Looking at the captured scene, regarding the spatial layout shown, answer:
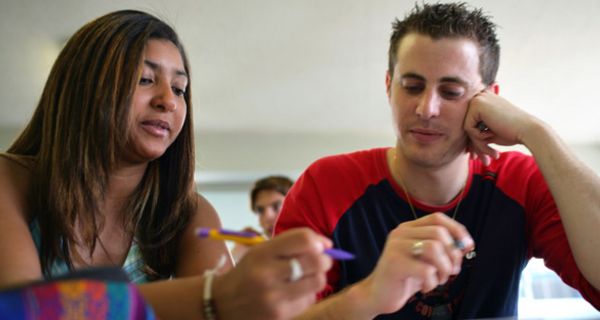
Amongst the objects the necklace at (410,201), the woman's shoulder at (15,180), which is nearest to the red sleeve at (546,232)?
the necklace at (410,201)

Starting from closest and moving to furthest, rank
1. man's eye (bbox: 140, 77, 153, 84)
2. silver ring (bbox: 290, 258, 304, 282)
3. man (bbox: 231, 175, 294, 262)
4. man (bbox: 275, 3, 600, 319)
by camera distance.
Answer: silver ring (bbox: 290, 258, 304, 282)
man's eye (bbox: 140, 77, 153, 84)
man (bbox: 275, 3, 600, 319)
man (bbox: 231, 175, 294, 262)

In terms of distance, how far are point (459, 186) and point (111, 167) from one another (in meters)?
0.75

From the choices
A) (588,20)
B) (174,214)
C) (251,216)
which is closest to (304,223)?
(174,214)

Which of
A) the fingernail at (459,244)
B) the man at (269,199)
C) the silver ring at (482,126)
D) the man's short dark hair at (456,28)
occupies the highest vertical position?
the man's short dark hair at (456,28)

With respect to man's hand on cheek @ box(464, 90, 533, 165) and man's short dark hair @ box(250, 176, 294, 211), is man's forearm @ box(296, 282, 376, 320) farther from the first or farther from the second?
man's short dark hair @ box(250, 176, 294, 211)

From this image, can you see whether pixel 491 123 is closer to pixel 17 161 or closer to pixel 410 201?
pixel 410 201

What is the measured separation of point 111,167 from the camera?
0.88 metres

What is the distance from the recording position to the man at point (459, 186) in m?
1.03

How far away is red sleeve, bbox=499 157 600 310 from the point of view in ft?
3.46

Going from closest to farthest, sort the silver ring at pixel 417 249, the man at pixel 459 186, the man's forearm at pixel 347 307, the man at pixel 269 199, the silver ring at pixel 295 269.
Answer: the silver ring at pixel 295 269, the silver ring at pixel 417 249, the man's forearm at pixel 347 307, the man at pixel 459 186, the man at pixel 269 199

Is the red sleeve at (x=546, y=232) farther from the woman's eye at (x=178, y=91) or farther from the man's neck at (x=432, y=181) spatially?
the woman's eye at (x=178, y=91)

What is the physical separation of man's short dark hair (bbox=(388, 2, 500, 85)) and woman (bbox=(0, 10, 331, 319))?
21.1 inches

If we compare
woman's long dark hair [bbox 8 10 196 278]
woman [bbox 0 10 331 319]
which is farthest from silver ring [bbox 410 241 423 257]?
woman's long dark hair [bbox 8 10 196 278]

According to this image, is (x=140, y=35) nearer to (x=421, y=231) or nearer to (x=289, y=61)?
(x=421, y=231)
